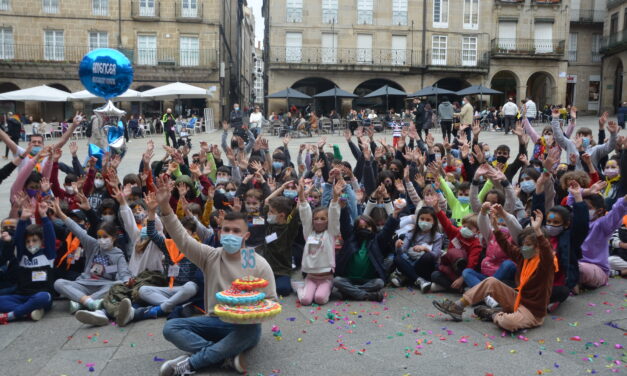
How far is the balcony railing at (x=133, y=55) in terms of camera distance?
33375 mm

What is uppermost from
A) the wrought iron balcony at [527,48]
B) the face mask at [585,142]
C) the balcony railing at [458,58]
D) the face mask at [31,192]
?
the wrought iron balcony at [527,48]

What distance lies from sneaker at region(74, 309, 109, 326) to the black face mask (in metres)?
2.98

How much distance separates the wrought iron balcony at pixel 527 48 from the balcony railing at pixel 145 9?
21.7 m

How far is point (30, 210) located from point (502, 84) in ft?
131

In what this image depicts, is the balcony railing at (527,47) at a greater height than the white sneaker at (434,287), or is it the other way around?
the balcony railing at (527,47)

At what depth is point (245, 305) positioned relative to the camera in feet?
14.0

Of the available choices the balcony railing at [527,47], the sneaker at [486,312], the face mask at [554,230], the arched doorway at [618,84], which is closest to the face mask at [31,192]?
the sneaker at [486,312]

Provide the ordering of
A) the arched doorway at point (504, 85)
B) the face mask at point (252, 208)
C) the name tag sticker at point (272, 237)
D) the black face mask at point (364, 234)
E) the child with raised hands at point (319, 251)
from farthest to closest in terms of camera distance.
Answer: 1. the arched doorway at point (504, 85)
2. the face mask at point (252, 208)
3. the name tag sticker at point (272, 237)
4. the black face mask at point (364, 234)
5. the child with raised hands at point (319, 251)

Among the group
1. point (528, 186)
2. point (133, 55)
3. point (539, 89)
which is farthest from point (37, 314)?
point (539, 89)

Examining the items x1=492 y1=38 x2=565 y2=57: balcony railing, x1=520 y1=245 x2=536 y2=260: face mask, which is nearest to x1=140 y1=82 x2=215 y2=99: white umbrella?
x1=492 y1=38 x2=565 y2=57: balcony railing

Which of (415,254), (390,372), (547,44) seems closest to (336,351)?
(390,372)

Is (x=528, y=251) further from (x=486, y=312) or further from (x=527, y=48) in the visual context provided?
(x=527, y=48)

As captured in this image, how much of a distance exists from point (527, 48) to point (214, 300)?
3794 cm

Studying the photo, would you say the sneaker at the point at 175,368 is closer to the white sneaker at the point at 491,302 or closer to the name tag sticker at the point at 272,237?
the name tag sticker at the point at 272,237
